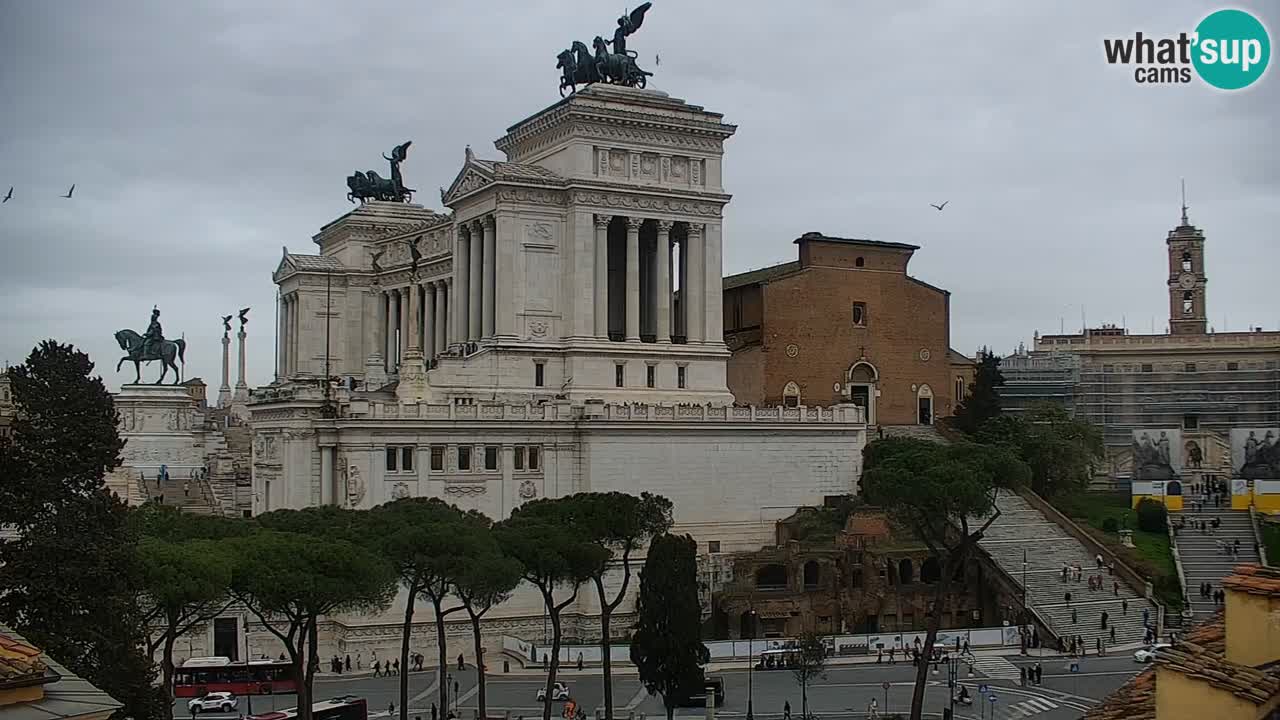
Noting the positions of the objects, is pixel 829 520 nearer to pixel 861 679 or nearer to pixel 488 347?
pixel 861 679

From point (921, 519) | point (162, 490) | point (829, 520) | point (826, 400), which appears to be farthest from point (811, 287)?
point (162, 490)

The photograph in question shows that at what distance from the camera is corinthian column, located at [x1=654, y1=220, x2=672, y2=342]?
7069cm

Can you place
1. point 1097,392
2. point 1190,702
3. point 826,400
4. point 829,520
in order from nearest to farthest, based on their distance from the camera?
point 1190,702 < point 829,520 < point 826,400 < point 1097,392

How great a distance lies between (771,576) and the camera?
205 feet

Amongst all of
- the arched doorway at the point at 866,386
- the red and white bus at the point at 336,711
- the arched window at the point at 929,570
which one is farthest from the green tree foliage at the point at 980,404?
the red and white bus at the point at 336,711

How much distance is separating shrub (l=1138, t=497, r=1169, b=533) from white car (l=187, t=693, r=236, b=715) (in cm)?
4866

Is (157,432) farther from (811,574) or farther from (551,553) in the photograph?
(551,553)

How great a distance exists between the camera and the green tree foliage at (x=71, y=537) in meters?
29.2

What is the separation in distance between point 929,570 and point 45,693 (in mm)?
56800

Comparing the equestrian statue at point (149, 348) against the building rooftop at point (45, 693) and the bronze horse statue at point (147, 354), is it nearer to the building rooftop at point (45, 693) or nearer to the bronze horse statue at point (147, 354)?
the bronze horse statue at point (147, 354)

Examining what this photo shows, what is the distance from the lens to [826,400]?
80.6 metres

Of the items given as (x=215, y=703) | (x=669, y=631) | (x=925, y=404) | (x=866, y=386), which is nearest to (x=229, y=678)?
(x=215, y=703)

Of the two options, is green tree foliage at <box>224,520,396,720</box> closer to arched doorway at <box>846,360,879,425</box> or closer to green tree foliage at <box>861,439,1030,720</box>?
green tree foliage at <box>861,439,1030,720</box>

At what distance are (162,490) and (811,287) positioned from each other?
41.0 m
